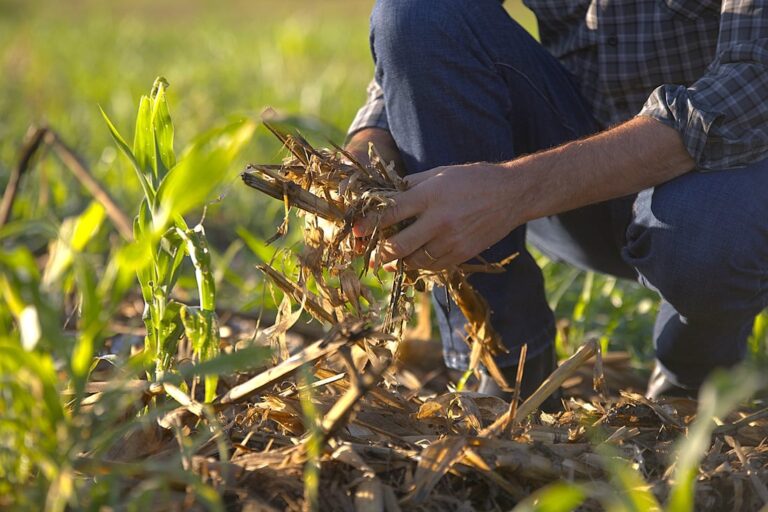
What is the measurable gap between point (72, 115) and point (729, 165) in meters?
3.96

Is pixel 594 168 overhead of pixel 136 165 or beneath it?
beneath

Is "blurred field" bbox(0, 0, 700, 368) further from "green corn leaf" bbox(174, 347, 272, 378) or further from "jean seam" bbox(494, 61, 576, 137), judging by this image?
"jean seam" bbox(494, 61, 576, 137)

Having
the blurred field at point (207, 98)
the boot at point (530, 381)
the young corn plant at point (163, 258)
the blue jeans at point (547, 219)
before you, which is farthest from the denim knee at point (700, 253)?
the young corn plant at point (163, 258)

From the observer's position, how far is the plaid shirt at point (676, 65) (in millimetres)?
1588

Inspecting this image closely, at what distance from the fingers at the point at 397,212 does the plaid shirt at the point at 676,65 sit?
18.4 inches

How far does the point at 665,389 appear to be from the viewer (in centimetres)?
194

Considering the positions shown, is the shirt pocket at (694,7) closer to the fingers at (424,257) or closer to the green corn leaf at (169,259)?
the fingers at (424,257)

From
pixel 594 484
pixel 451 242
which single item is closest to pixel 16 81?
pixel 451 242

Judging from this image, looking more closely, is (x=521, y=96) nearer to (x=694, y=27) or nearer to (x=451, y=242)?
(x=694, y=27)

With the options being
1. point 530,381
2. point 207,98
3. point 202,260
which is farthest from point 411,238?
point 207,98

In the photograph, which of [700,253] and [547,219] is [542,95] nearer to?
[547,219]

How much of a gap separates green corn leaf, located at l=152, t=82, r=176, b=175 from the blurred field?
0.34 ft

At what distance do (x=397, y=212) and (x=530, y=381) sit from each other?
61cm

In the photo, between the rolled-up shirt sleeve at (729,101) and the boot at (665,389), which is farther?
the boot at (665,389)
